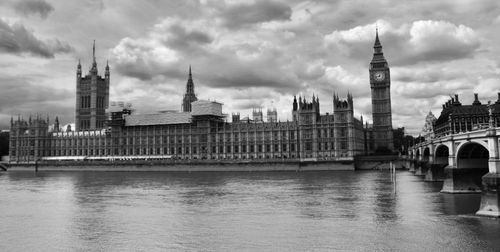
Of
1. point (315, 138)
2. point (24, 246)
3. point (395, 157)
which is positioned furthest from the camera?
point (315, 138)

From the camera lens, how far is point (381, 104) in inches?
6024

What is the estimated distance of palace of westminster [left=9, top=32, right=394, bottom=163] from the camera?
455ft

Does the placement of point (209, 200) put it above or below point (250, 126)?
below

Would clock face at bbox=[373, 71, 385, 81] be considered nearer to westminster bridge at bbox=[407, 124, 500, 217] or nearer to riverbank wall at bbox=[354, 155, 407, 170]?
riverbank wall at bbox=[354, 155, 407, 170]

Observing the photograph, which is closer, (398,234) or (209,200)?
(398,234)

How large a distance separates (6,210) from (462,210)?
40184mm

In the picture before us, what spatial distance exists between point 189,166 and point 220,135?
16.8 metres

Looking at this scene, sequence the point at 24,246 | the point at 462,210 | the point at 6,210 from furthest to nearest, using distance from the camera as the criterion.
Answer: the point at 6,210 < the point at 462,210 < the point at 24,246

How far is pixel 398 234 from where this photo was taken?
97.0ft

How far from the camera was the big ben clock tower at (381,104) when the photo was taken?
150 meters

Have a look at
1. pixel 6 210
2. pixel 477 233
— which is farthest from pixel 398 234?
pixel 6 210

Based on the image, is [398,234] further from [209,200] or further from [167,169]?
[167,169]

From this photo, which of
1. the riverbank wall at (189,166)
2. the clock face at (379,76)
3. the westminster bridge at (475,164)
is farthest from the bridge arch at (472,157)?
the clock face at (379,76)

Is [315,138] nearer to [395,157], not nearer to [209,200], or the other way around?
[395,157]
